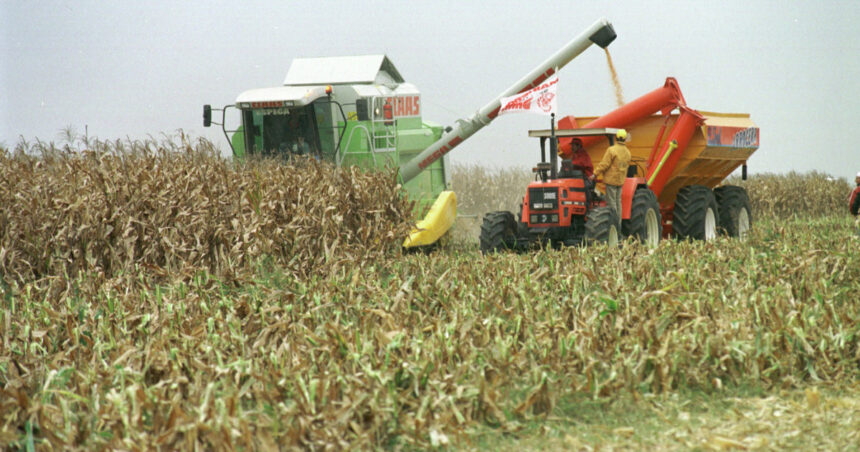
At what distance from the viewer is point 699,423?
4.17 m

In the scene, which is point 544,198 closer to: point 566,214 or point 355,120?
point 566,214

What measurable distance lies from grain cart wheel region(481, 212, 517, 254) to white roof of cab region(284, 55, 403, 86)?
3340mm

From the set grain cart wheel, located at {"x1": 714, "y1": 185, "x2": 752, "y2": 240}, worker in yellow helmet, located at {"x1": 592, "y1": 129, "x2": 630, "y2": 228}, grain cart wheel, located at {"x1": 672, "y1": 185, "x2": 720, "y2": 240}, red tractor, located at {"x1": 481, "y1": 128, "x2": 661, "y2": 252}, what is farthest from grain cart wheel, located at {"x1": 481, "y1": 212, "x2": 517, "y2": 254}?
grain cart wheel, located at {"x1": 714, "y1": 185, "x2": 752, "y2": 240}

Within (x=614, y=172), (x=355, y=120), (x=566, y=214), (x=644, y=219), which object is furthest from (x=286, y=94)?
(x=644, y=219)

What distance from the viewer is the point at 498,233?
31.3ft

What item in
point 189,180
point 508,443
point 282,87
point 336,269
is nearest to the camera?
point 508,443

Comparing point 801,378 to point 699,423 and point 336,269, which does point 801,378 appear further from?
point 336,269

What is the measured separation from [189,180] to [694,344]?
15.5 ft

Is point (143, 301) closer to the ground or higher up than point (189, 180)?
closer to the ground

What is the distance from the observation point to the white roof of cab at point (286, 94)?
11.2 metres

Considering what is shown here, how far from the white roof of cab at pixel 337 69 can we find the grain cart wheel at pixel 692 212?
4.11 m

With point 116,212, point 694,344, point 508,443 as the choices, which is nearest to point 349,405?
point 508,443

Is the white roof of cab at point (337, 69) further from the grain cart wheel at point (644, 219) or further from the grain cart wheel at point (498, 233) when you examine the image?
the grain cart wheel at point (644, 219)

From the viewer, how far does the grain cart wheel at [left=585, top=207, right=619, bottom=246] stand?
885 centimetres
